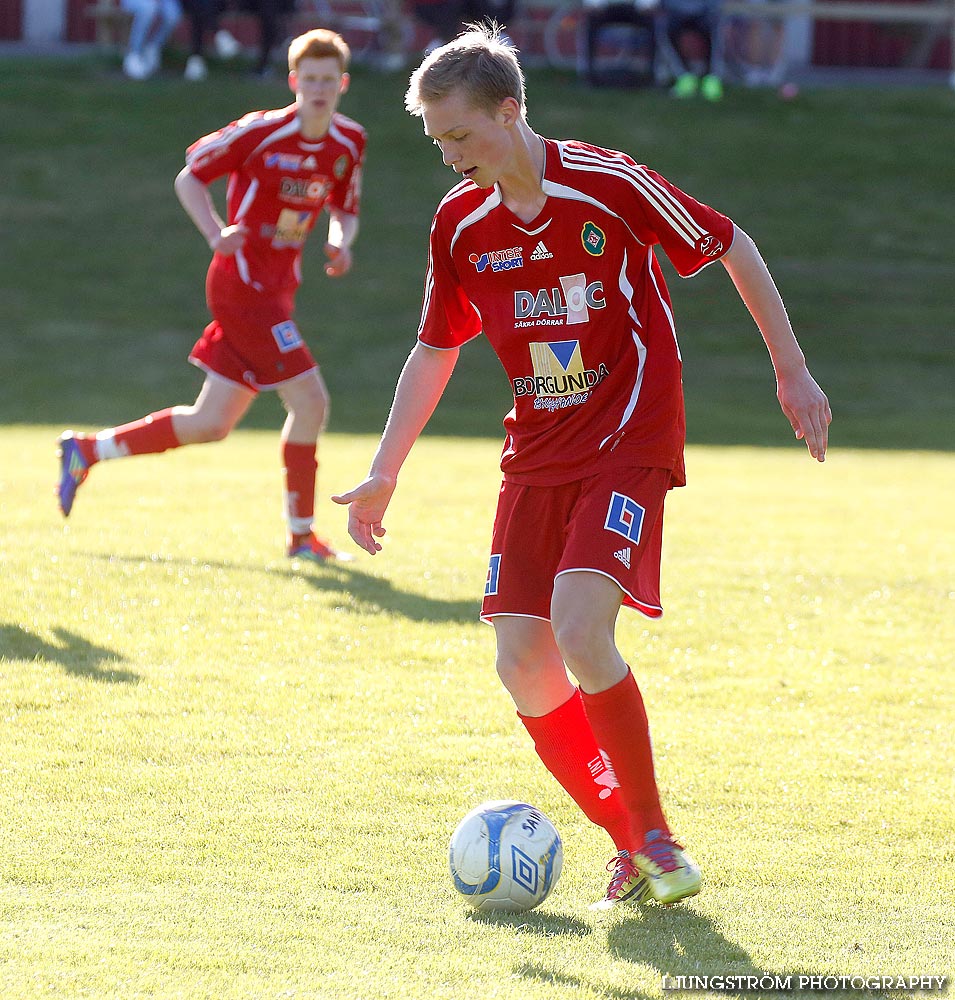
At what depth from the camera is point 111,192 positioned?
20812 mm

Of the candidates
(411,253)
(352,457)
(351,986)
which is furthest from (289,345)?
(411,253)

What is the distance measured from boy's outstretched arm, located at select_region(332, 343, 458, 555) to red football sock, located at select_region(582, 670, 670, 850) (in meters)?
0.68

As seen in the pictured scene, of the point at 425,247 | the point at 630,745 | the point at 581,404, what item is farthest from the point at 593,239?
the point at 425,247

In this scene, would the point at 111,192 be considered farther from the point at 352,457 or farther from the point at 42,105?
the point at 352,457

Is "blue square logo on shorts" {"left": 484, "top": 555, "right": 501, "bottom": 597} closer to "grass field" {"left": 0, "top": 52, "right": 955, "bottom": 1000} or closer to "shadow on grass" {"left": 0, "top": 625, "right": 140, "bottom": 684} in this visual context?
"grass field" {"left": 0, "top": 52, "right": 955, "bottom": 1000}

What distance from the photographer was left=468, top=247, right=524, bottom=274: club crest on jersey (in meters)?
3.87

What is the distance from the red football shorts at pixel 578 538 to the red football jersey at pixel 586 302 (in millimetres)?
49

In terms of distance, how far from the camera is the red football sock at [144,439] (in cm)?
792

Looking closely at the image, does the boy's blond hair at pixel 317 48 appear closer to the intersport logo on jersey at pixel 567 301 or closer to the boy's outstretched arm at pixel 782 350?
the intersport logo on jersey at pixel 567 301

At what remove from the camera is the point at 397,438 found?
3.98 meters

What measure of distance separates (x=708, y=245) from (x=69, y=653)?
310 centimetres

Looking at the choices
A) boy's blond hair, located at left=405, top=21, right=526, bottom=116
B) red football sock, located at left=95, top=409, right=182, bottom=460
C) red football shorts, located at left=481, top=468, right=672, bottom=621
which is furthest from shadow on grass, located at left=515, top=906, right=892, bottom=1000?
red football sock, located at left=95, top=409, right=182, bottom=460

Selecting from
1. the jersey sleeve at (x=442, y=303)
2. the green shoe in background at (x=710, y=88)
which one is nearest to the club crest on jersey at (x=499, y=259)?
the jersey sleeve at (x=442, y=303)

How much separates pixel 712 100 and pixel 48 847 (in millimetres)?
20862
